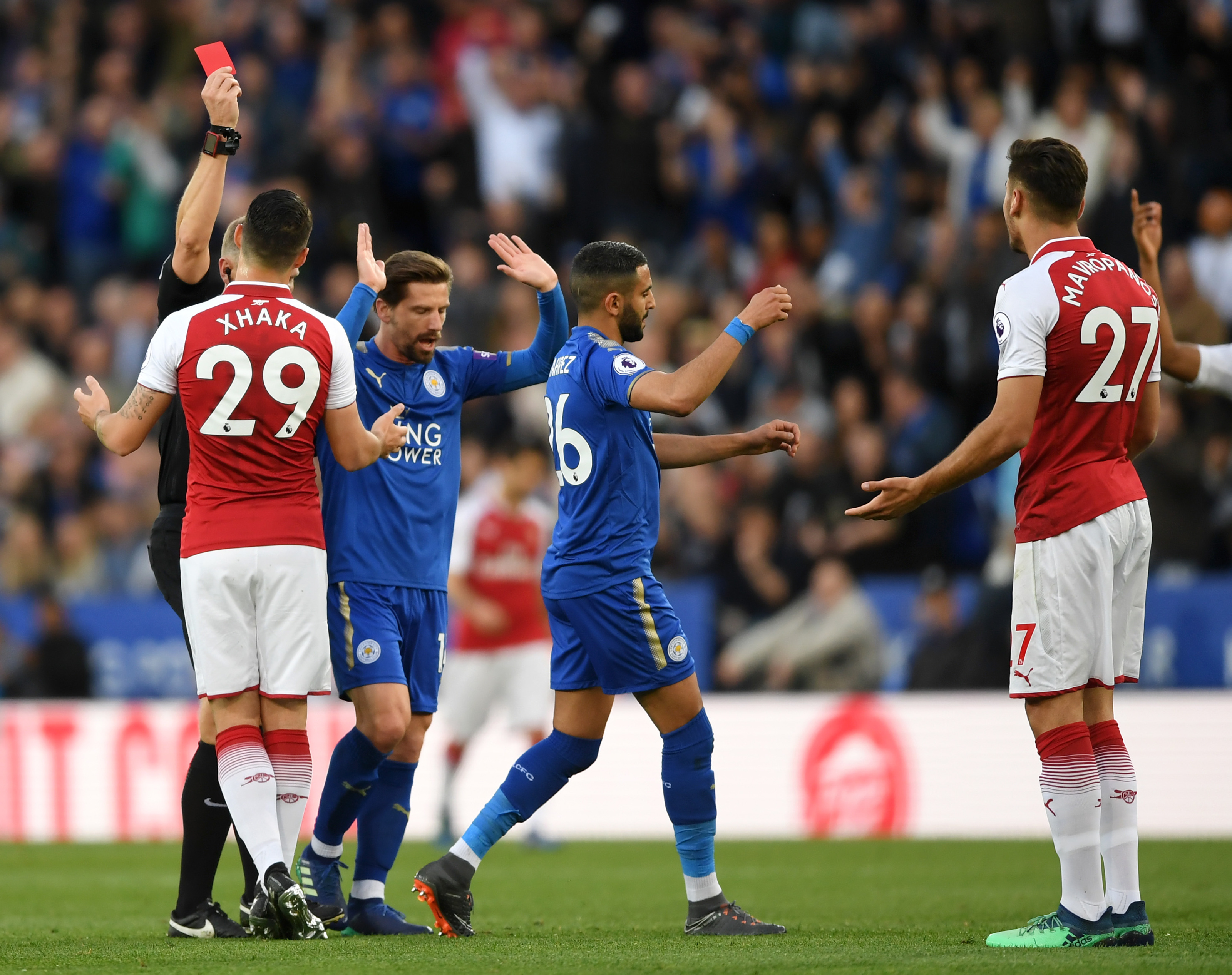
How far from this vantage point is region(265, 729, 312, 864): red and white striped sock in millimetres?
6203

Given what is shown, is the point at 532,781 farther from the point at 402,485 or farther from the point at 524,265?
the point at 524,265

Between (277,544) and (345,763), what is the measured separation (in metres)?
1.08

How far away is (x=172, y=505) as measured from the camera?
6.82 m

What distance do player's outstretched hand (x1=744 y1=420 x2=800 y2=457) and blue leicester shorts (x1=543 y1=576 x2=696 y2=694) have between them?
696 millimetres

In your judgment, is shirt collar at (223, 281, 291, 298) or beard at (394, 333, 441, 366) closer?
shirt collar at (223, 281, 291, 298)

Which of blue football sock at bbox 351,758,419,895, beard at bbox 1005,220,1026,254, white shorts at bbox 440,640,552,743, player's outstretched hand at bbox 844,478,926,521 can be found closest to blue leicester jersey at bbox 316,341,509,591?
blue football sock at bbox 351,758,419,895

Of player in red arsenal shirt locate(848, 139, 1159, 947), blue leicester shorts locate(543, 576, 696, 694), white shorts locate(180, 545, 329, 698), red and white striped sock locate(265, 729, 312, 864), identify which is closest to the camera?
player in red arsenal shirt locate(848, 139, 1159, 947)

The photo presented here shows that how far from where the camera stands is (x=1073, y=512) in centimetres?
596

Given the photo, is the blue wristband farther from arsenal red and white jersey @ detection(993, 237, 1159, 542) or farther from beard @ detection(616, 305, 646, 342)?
arsenal red and white jersey @ detection(993, 237, 1159, 542)

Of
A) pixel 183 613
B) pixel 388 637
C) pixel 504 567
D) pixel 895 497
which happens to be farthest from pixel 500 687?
pixel 895 497

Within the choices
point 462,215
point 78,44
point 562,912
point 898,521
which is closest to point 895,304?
point 898,521

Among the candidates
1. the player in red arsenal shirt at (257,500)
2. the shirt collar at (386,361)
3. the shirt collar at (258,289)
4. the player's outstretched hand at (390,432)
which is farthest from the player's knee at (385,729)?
the shirt collar at (258,289)

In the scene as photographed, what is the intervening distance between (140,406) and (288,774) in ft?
4.84

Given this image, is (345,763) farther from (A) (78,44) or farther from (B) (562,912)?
(A) (78,44)
